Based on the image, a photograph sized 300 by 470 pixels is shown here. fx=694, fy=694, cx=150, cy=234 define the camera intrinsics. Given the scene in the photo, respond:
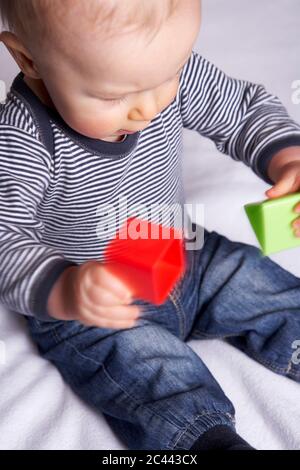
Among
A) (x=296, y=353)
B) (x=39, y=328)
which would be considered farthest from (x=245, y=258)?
(x=39, y=328)

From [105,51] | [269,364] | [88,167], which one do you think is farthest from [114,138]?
[269,364]

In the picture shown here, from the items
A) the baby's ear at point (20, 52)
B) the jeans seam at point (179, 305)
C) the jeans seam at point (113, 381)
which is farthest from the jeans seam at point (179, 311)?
the baby's ear at point (20, 52)

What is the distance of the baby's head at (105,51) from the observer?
20.1 inches

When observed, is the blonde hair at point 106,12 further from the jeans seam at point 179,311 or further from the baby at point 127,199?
→ the jeans seam at point 179,311

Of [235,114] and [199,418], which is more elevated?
[235,114]

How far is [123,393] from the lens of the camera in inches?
25.6

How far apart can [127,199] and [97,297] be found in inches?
8.2

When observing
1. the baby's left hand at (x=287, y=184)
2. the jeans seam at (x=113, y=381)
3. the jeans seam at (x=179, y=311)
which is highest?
the baby's left hand at (x=287, y=184)

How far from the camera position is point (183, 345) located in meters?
0.68

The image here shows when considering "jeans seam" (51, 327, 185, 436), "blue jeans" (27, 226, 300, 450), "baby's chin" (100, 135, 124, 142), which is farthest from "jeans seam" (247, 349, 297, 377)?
"baby's chin" (100, 135, 124, 142)

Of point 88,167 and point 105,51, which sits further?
point 88,167

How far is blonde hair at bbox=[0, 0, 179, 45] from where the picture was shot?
0.50 metres

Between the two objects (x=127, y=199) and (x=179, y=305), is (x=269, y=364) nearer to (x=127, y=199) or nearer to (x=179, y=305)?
(x=179, y=305)
